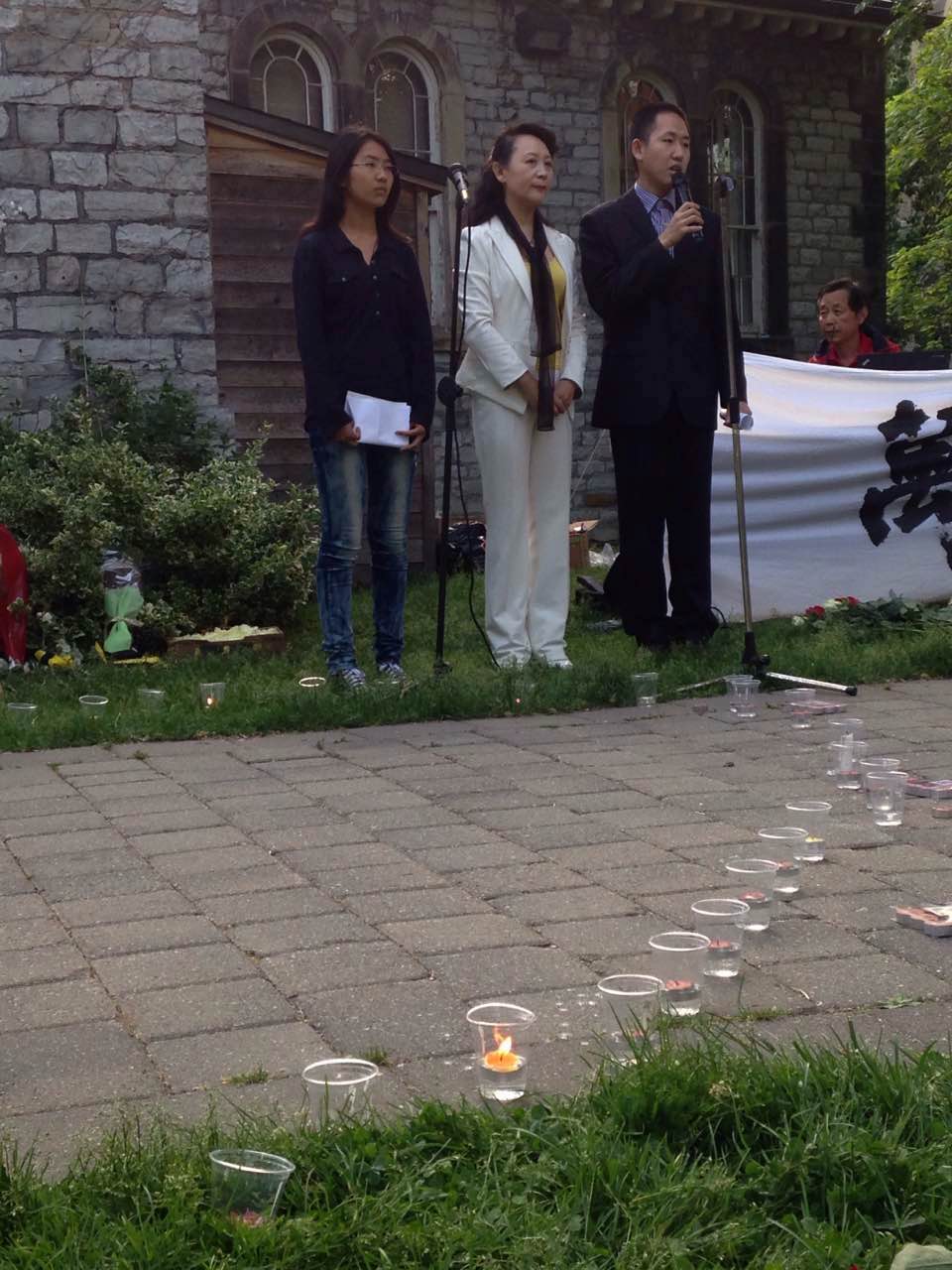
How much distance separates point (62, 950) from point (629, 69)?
1564 cm

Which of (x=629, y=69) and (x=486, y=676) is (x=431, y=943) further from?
(x=629, y=69)

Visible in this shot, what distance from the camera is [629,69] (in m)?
17.5

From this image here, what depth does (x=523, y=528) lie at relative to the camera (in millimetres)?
7234

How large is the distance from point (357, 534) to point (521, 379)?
955mm

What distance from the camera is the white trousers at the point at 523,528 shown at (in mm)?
7184

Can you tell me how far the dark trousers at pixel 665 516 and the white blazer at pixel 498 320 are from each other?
1.65 feet

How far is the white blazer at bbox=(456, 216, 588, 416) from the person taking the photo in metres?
7.03

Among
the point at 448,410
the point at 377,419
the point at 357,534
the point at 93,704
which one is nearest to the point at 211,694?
the point at 93,704

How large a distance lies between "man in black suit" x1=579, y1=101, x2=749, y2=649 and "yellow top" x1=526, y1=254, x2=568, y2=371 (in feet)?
0.75

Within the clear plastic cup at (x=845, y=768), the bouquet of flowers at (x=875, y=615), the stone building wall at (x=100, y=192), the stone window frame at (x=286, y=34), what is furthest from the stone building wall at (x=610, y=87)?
the clear plastic cup at (x=845, y=768)

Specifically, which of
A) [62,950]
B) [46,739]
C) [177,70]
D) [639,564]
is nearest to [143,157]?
[177,70]

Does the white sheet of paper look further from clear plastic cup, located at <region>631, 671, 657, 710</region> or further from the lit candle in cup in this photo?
clear plastic cup, located at <region>631, 671, 657, 710</region>

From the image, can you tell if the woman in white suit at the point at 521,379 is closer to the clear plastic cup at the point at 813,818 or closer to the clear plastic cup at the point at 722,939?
the clear plastic cup at the point at 813,818

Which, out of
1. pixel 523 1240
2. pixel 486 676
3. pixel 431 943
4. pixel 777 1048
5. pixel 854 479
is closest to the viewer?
pixel 523 1240
